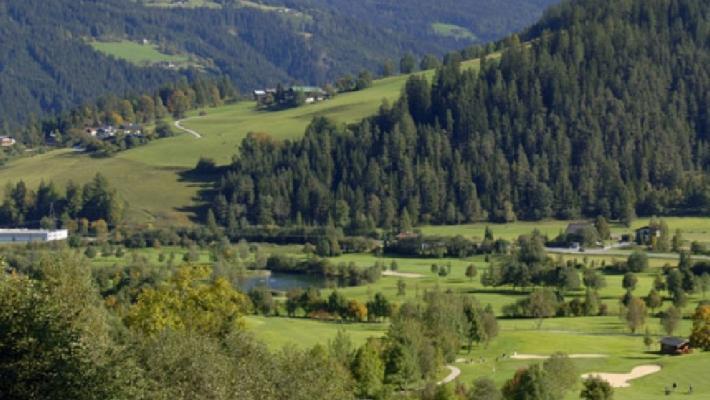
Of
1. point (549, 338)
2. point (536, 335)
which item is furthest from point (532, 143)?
point (549, 338)

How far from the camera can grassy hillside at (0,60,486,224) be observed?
513ft

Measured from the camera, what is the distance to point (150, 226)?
146 meters

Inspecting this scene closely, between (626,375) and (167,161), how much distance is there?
110 m

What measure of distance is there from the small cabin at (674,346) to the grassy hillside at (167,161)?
79.8m

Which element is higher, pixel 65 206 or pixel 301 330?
pixel 65 206

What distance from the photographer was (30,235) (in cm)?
14238

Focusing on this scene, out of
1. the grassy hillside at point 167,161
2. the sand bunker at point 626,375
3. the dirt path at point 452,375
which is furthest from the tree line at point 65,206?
the sand bunker at point 626,375

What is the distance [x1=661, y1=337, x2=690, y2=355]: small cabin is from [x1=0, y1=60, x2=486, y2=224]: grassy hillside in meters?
79.8

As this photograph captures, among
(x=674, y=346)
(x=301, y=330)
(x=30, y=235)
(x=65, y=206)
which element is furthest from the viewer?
(x=65, y=206)

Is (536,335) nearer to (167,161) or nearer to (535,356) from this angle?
(535,356)

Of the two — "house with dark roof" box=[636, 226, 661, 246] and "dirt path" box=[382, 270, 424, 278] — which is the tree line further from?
"house with dark roof" box=[636, 226, 661, 246]

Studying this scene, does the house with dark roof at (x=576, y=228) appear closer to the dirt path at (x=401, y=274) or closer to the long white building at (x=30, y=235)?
the dirt path at (x=401, y=274)

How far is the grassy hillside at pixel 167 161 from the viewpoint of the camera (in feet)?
513

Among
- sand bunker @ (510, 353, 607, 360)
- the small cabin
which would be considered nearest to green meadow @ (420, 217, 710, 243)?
the small cabin
